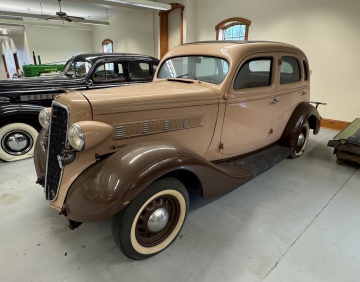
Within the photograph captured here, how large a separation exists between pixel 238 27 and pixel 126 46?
664 centimetres

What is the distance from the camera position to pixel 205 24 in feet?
24.0

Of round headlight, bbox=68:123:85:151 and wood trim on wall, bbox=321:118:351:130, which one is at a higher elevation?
round headlight, bbox=68:123:85:151

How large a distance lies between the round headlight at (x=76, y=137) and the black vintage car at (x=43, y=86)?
2.53 metres

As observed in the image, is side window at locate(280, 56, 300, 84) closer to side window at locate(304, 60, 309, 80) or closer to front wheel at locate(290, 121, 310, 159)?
side window at locate(304, 60, 309, 80)

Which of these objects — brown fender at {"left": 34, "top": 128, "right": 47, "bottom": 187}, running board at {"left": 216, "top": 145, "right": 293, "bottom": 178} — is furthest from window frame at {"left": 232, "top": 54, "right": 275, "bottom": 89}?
brown fender at {"left": 34, "top": 128, "right": 47, "bottom": 187}

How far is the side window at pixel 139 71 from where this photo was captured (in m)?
4.75

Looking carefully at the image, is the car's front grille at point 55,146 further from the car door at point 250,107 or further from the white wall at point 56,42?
the white wall at point 56,42

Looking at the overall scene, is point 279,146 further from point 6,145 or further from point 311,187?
point 6,145

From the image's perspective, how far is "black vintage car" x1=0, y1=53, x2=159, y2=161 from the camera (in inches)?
141

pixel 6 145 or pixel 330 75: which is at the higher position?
pixel 330 75

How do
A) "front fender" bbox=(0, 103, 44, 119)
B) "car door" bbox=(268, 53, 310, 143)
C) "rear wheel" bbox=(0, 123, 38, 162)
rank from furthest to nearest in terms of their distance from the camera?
"rear wheel" bbox=(0, 123, 38, 162)
"front fender" bbox=(0, 103, 44, 119)
"car door" bbox=(268, 53, 310, 143)

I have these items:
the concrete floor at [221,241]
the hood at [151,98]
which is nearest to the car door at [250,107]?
the hood at [151,98]

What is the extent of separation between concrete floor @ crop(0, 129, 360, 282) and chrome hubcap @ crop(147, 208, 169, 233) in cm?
23

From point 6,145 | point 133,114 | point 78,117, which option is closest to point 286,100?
point 133,114
